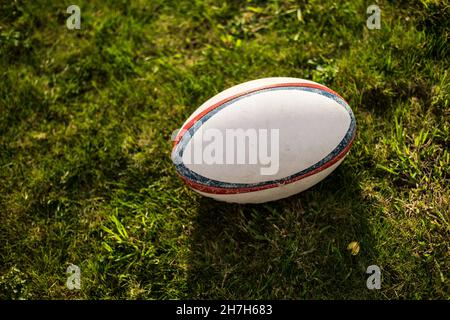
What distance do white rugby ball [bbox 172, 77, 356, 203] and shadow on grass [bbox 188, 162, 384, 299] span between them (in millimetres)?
269

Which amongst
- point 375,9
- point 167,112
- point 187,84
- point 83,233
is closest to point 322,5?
point 375,9

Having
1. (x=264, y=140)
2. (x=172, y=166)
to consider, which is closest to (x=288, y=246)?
(x=264, y=140)

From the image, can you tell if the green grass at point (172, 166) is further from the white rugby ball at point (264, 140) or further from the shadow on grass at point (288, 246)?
the white rugby ball at point (264, 140)

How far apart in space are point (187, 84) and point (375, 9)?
1.45 m

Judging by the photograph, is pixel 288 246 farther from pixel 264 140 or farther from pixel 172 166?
pixel 172 166

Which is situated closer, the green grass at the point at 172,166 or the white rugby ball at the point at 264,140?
the white rugby ball at the point at 264,140

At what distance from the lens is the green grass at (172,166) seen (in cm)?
281

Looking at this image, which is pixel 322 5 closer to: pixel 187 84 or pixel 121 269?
pixel 187 84

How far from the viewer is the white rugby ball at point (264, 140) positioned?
2533 millimetres

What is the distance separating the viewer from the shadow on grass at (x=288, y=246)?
109 inches

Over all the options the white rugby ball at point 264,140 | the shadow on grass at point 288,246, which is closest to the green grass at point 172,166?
the shadow on grass at point 288,246

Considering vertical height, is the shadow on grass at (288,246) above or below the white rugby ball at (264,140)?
below

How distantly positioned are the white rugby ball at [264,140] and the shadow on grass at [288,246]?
0.27 metres

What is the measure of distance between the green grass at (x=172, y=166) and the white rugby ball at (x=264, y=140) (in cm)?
36
